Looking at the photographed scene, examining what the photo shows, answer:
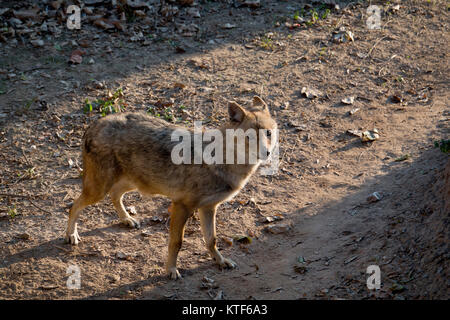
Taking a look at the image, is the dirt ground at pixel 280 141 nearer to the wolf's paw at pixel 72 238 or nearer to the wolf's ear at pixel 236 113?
the wolf's paw at pixel 72 238

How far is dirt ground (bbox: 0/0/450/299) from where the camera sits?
19.4 feet

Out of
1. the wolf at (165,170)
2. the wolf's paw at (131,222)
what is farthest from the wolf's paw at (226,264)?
the wolf's paw at (131,222)

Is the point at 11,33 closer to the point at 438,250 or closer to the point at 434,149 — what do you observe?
the point at 434,149

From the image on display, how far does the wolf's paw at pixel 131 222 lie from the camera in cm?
705

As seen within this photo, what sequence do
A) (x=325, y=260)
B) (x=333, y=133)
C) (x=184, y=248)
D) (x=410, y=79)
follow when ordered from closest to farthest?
(x=325, y=260), (x=184, y=248), (x=333, y=133), (x=410, y=79)

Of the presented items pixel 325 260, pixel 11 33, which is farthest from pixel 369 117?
pixel 11 33

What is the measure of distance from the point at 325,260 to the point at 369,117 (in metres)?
4.25

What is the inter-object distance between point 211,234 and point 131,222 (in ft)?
4.47

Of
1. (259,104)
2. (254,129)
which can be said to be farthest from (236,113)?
(259,104)

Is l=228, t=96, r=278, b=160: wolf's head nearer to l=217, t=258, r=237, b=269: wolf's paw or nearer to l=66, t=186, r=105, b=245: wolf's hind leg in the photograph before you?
l=217, t=258, r=237, b=269: wolf's paw

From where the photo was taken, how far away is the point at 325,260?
618 centimetres

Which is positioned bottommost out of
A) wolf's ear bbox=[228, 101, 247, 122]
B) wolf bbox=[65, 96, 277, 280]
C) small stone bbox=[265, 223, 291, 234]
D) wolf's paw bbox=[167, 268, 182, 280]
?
wolf's paw bbox=[167, 268, 182, 280]

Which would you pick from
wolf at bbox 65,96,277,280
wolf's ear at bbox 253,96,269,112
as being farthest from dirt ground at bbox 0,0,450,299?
wolf's ear at bbox 253,96,269,112
